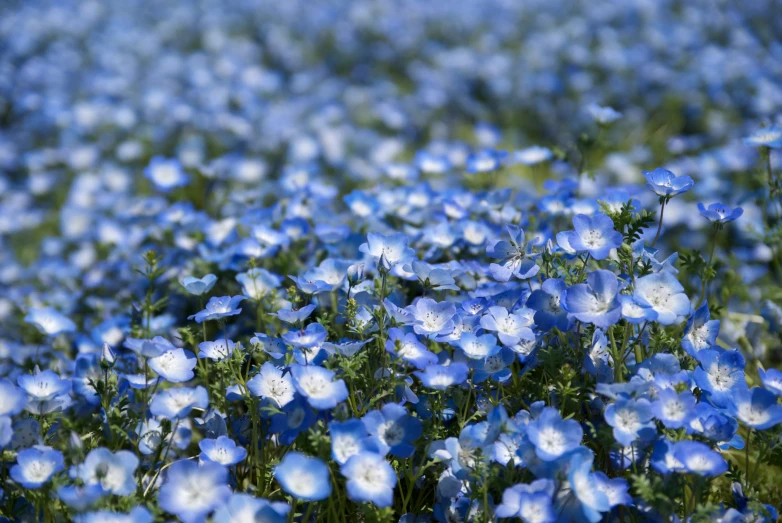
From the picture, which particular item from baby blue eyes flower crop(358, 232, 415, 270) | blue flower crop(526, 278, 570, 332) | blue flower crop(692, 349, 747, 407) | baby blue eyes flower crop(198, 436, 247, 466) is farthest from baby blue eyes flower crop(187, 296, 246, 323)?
blue flower crop(692, 349, 747, 407)

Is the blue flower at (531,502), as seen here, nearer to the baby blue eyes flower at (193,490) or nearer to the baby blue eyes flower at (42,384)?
the baby blue eyes flower at (193,490)

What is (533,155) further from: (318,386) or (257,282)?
(318,386)

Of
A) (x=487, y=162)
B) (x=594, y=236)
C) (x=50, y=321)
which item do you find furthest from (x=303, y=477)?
(x=487, y=162)

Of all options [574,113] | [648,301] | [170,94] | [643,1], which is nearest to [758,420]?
[648,301]

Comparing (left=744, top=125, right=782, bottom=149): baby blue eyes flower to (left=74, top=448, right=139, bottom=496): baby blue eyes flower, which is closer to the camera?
(left=74, top=448, right=139, bottom=496): baby blue eyes flower

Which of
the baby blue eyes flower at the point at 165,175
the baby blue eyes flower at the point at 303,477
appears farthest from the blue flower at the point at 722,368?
the baby blue eyes flower at the point at 165,175

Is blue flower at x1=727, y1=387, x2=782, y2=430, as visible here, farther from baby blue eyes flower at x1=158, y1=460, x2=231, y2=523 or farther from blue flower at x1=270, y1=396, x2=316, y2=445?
baby blue eyes flower at x1=158, y1=460, x2=231, y2=523
